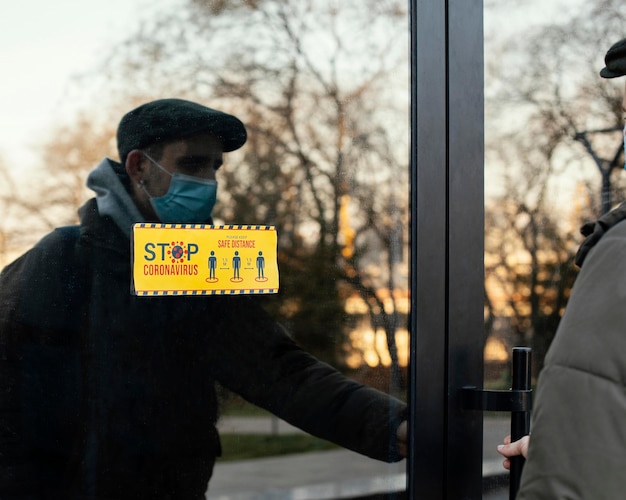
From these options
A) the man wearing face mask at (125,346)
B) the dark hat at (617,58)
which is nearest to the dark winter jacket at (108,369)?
the man wearing face mask at (125,346)

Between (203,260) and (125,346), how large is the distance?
216 mm

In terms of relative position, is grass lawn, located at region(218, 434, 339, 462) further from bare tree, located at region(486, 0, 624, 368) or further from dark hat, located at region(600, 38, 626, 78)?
dark hat, located at region(600, 38, 626, 78)

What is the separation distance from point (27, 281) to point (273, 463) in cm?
60

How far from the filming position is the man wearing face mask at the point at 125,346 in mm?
1502

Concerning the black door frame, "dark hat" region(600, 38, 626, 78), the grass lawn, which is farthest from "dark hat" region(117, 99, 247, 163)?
"dark hat" region(600, 38, 626, 78)

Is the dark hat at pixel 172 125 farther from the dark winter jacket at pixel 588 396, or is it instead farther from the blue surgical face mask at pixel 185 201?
the dark winter jacket at pixel 588 396

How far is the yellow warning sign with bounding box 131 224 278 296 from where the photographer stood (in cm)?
158

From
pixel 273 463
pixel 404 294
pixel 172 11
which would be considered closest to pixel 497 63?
pixel 404 294

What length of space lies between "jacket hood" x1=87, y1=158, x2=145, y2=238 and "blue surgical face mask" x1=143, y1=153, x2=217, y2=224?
4 centimetres

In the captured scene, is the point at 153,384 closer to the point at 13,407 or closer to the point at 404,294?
the point at 13,407

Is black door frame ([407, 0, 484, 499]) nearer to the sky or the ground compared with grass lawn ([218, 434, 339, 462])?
nearer to the sky

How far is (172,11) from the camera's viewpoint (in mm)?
1591

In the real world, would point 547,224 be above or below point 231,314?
above

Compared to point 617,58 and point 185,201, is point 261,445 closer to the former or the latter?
point 185,201
